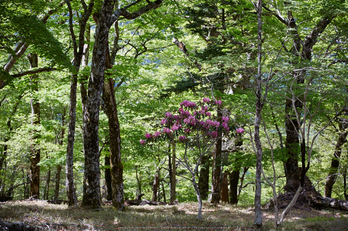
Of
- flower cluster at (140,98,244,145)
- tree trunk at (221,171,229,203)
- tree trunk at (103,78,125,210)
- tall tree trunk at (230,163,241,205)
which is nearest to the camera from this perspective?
flower cluster at (140,98,244,145)

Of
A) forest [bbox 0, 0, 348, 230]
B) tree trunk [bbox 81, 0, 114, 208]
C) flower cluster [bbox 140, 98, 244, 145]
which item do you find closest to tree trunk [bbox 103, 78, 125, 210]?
forest [bbox 0, 0, 348, 230]

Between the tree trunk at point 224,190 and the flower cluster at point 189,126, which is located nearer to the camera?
the flower cluster at point 189,126

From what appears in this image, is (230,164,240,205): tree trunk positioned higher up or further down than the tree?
further down

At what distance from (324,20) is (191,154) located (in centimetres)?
1023

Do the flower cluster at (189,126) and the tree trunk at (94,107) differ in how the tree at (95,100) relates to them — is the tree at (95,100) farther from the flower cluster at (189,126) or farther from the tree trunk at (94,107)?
the flower cluster at (189,126)

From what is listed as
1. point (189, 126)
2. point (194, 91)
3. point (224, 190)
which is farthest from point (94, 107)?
point (224, 190)

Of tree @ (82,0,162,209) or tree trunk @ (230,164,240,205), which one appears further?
tree trunk @ (230,164,240,205)

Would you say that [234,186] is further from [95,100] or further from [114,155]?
[95,100]

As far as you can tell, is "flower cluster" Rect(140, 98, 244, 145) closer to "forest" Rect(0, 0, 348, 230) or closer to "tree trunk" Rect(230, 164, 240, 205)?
"forest" Rect(0, 0, 348, 230)

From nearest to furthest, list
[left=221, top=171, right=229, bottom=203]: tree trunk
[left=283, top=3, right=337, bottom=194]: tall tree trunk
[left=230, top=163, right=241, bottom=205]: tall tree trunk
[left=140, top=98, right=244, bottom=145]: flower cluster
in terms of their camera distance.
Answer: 1. [left=140, top=98, right=244, bottom=145]: flower cluster
2. [left=283, top=3, right=337, bottom=194]: tall tree trunk
3. [left=230, top=163, right=241, bottom=205]: tall tree trunk
4. [left=221, top=171, right=229, bottom=203]: tree trunk

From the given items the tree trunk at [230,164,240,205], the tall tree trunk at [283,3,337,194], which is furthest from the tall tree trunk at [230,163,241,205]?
the tall tree trunk at [283,3,337,194]

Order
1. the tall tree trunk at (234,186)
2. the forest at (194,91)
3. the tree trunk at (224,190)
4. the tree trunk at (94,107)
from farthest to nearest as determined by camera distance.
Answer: the tree trunk at (224,190) < the tall tree trunk at (234,186) < the tree trunk at (94,107) < the forest at (194,91)

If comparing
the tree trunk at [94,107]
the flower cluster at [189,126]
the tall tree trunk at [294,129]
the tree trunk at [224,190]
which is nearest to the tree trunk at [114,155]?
the tree trunk at [94,107]

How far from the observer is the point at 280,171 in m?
24.6
